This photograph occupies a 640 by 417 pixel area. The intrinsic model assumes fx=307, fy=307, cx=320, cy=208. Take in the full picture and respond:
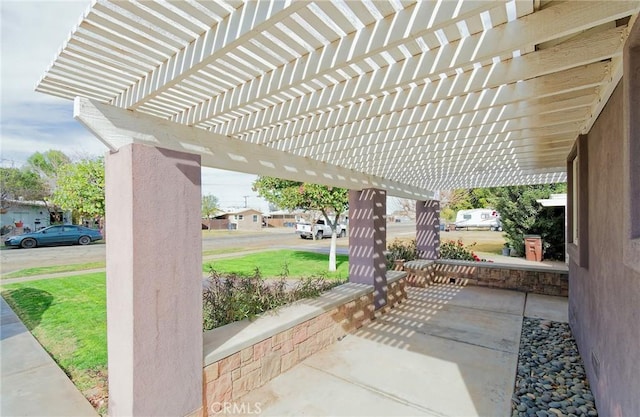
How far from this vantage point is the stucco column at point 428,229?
30.7 ft

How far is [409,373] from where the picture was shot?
3781 millimetres

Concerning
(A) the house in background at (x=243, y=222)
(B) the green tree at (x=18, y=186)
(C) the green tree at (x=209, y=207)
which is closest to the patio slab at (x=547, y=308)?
(B) the green tree at (x=18, y=186)

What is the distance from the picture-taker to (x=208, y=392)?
288 centimetres

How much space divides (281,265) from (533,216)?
10.1m

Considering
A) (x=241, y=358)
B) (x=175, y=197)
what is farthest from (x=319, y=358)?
(x=175, y=197)

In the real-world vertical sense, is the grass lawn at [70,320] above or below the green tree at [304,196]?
below

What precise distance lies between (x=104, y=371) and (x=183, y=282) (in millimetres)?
2112

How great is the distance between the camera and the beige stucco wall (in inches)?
82.4

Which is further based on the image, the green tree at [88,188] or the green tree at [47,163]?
the green tree at [47,163]

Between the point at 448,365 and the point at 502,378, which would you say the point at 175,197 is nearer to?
the point at 448,365

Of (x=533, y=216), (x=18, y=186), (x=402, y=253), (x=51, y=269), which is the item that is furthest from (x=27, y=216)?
(x=533, y=216)

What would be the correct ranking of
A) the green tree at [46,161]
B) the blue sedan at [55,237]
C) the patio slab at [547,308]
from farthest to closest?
the green tree at [46,161] < the blue sedan at [55,237] < the patio slab at [547,308]

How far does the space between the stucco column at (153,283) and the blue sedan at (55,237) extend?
19604mm

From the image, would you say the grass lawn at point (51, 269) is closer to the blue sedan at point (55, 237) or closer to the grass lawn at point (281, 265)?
the grass lawn at point (281, 265)
